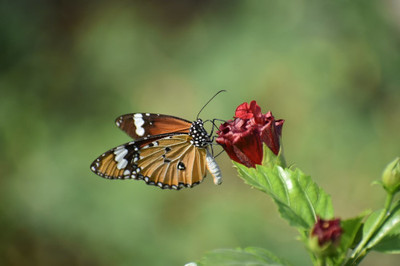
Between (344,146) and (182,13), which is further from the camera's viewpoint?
(182,13)

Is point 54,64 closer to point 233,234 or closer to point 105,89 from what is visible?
point 105,89

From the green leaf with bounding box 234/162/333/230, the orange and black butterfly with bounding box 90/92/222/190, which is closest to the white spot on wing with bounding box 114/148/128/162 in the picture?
the orange and black butterfly with bounding box 90/92/222/190

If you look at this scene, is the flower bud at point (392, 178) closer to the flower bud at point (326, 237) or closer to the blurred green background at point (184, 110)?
the flower bud at point (326, 237)

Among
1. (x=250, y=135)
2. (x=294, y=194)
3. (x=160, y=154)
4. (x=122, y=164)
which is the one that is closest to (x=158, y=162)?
(x=160, y=154)

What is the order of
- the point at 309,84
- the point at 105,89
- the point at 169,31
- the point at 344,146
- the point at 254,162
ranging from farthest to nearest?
the point at 169,31, the point at 105,89, the point at 309,84, the point at 344,146, the point at 254,162

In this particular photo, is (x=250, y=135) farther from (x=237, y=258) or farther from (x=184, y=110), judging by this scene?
(x=184, y=110)

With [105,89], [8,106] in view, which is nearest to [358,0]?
[105,89]

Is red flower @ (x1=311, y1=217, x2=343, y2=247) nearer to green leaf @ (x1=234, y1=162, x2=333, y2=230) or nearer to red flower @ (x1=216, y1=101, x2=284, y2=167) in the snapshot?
green leaf @ (x1=234, y1=162, x2=333, y2=230)

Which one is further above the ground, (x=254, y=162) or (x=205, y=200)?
(x=205, y=200)
